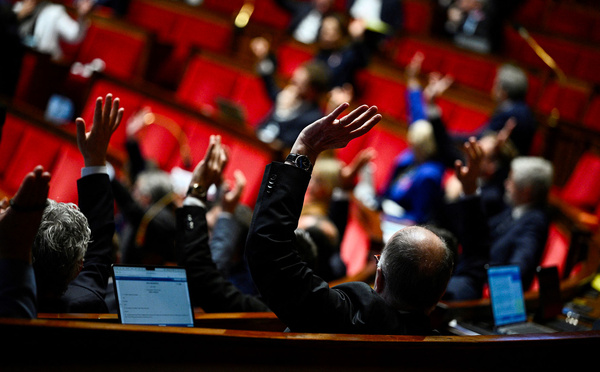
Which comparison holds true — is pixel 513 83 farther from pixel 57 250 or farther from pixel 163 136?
pixel 57 250

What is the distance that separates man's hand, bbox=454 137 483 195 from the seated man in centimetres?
30

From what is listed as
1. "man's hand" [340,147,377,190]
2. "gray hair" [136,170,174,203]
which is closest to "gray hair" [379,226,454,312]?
"man's hand" [340,147,377,190]

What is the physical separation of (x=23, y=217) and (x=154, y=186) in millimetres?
701

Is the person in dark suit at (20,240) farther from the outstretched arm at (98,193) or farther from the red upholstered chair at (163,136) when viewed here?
the red upholstered chair at (163,136)

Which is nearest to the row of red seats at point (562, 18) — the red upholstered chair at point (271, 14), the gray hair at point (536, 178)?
the red upholstered chair at point (271, 14)

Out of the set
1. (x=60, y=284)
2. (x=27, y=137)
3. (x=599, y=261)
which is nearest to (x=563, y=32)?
(x=599, y=261)

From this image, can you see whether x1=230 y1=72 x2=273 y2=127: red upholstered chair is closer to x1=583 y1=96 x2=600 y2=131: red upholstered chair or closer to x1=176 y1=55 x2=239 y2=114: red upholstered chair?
x1=176 y1=55 x2=239 y2=114: red upholstered chair

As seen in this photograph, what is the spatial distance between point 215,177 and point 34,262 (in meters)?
0.23

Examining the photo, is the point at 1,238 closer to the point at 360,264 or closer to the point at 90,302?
the point at 90,302

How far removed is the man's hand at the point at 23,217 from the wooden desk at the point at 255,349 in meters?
0.06

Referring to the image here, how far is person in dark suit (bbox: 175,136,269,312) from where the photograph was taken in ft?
2.08

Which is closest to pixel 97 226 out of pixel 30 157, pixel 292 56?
pixel 30 157

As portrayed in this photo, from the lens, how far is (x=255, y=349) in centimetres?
41

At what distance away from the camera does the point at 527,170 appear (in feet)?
3.41
